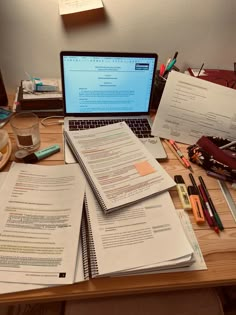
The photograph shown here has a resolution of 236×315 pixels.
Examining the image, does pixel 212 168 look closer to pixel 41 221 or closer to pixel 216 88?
pixel 216 88

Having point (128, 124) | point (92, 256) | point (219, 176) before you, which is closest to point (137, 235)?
point (92, 256)

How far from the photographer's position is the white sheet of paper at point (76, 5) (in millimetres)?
971

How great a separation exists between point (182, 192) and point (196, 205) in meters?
0.05

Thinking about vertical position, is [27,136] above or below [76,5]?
below

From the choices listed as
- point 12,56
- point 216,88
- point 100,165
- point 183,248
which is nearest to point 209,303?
point 183,248

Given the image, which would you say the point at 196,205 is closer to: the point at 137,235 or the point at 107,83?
the point at 137,235

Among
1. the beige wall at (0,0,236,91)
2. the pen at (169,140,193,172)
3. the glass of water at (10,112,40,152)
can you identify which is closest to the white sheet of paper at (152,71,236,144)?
the pen at (169,140,193,172)

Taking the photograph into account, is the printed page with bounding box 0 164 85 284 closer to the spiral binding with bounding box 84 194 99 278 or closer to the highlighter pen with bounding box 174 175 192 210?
the spiral binding with bounding box 84 194 99 278

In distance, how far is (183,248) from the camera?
2.08 feet

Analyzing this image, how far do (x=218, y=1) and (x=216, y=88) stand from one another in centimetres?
36

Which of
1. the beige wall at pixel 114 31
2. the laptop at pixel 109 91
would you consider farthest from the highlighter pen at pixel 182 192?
the beige wall at pixel 114 31

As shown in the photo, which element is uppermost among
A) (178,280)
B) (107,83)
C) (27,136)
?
(107,83)

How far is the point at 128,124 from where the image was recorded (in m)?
1.01

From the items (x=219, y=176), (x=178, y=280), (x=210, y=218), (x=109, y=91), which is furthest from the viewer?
(x=109, y=91)
